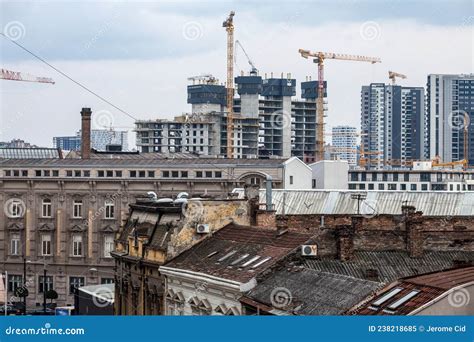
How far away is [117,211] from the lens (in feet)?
355

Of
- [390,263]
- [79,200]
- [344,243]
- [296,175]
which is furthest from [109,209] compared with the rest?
[344,243]

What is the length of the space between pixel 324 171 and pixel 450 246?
215ft

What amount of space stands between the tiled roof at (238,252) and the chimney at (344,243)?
3.37 feet

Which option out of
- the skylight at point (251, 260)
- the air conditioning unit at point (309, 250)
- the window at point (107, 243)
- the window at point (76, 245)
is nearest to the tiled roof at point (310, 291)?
the air conditioning unit at point (309, 250)

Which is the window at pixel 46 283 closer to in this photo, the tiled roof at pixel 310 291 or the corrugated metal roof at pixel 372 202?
the corrugated metal roof at pixel 372 202

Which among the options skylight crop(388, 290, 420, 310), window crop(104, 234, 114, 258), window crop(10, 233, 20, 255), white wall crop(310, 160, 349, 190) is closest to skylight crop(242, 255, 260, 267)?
skylight crop(388, 290, 420, 310)

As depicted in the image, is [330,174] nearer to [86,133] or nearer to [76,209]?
[76,209]

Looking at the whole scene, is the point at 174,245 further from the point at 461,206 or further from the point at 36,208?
the point at 36,208

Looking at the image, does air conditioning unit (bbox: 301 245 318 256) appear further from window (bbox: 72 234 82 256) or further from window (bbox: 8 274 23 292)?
window (bbox: 72 234 82 256)

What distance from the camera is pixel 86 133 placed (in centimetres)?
12269

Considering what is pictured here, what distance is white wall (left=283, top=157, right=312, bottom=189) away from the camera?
106 metres

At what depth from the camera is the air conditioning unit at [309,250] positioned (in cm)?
4244

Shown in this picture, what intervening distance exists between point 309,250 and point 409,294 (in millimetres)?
10239

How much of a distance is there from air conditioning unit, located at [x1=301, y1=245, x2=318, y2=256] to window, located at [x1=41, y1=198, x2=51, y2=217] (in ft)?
228
